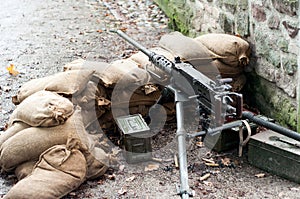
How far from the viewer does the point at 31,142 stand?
4066mm

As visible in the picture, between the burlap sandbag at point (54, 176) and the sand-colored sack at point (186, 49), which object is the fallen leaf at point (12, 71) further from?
the burlap sandbag at point (54, 176)

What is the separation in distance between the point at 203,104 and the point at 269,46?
167cm

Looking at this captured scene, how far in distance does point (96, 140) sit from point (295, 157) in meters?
1.84

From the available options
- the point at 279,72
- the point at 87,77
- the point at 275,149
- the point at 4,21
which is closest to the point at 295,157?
the point at 275,149

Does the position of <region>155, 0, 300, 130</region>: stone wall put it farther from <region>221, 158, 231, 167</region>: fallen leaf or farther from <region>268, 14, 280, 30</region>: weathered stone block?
<region>221, 158, 231, 167</region>: fallen leaf

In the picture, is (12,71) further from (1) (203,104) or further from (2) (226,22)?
(1) (203,104)

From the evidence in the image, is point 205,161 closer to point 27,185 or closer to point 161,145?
point 161,145

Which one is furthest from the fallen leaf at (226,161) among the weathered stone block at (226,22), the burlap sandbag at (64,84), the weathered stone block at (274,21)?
the weathered stone block at (226,22)

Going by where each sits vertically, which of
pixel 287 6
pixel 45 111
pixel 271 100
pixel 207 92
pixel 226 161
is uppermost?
pixel 287 6

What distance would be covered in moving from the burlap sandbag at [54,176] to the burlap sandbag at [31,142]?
97 mm

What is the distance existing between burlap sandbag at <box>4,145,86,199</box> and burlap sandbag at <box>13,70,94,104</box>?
765 millimetres

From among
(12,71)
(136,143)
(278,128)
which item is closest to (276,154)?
(278,128)

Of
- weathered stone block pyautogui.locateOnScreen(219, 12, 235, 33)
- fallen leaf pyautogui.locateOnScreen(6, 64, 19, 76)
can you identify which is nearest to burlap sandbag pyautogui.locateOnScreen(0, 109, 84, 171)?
weathered stone block pyautogui.locateOnScreen(219, 12, 235, 33)

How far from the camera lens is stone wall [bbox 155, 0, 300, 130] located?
14.9 ft
